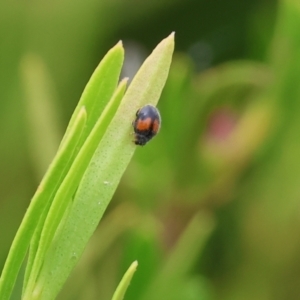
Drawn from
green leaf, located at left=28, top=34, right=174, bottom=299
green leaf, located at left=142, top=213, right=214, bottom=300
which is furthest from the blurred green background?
green leaf, located at left=28, top=34, right=174, bottom=299

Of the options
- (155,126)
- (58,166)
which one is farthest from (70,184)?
(155,126)

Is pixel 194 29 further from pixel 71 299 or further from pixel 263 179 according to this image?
pixel 71 299

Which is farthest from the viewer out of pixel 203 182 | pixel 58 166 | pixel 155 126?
pixel 203 182

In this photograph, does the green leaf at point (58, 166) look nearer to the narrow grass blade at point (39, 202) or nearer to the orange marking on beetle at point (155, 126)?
the narrow grass blade at point (39, 202)

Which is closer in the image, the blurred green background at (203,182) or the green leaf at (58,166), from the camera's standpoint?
the green leaf at (58,166)

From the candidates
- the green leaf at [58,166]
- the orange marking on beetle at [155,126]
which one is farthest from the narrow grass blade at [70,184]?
the orange marking on beetle at [155,126]

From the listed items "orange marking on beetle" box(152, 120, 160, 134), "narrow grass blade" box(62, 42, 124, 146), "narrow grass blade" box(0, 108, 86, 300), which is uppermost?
"orange marking on beetle" box(152, 120, 160, 134)

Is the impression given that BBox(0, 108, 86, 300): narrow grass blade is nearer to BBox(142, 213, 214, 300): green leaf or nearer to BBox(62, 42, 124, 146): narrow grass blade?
BBox(62, 42, 124, 146): narrow grass blade

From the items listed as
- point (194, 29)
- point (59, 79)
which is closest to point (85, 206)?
point (59, 79)

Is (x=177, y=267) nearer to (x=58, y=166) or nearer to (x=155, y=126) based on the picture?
(x=155, y=126)
